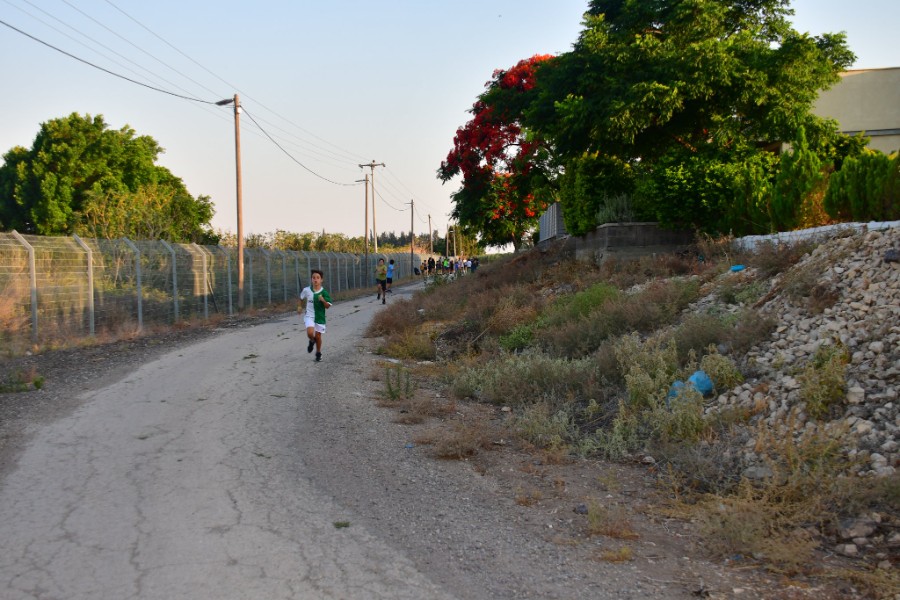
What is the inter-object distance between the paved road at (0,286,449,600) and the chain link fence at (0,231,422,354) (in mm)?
5927

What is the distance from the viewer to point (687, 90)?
13469 millimetres

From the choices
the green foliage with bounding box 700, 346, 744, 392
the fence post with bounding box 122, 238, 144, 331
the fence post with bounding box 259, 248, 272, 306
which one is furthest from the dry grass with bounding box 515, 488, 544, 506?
the fence post with bounding box 259, 248, 272, 306

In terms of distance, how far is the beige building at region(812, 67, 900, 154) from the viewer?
21.3 meters

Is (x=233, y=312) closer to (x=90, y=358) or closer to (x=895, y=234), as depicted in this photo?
(x=90, y=358)

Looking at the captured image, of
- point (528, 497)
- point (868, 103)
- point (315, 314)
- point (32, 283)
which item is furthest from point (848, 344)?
point (868, 103)

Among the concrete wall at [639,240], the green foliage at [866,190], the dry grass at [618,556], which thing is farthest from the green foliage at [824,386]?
the concrete wall at [639,240]

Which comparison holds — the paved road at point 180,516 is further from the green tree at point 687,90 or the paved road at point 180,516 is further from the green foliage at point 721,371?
the green tree at point 687,90

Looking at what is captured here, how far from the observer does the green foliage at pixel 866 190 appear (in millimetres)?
9102

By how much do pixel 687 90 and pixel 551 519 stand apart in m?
→ 11.5

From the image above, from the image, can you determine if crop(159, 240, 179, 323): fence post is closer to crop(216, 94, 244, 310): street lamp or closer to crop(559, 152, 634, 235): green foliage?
crop(216, 94, 244, 310): street lamp

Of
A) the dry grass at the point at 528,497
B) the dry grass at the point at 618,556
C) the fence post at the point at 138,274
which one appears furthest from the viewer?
the fence post at the point at 138,274

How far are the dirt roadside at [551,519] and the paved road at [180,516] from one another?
37 centimetres

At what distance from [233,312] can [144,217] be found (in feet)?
30.8

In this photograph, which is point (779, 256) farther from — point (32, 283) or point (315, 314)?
point (32, 283)
